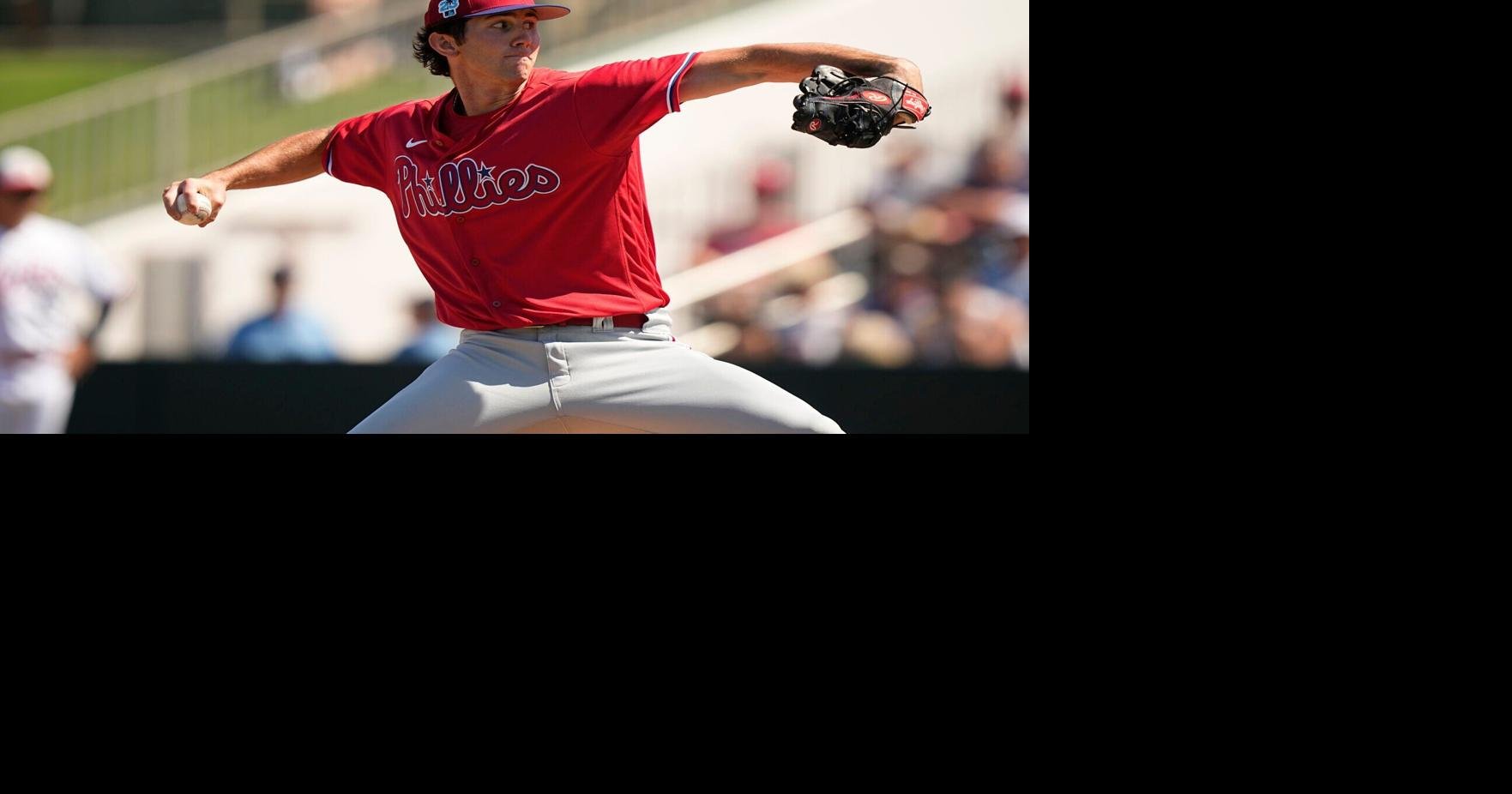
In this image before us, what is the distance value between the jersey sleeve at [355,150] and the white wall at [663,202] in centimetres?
484

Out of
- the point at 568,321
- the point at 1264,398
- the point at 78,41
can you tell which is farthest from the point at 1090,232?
the point at 78,41

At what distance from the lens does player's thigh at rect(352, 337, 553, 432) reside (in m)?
3.44

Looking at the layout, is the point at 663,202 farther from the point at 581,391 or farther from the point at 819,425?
the point at 819,425

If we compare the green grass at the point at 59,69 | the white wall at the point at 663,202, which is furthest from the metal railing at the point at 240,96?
the white wall at the point at 663,202

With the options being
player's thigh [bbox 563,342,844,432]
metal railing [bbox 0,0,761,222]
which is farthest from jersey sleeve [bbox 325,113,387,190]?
metal railing [bbox 0,0,761,222]

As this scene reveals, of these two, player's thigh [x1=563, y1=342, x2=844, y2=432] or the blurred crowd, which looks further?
the blurred crowd

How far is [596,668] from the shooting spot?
317cm

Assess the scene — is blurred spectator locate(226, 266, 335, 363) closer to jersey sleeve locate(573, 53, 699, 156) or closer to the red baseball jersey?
the red baseball jersey

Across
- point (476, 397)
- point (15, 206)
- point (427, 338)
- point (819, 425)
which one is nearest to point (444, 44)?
point (476, 397)

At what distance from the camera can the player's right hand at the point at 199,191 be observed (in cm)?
327

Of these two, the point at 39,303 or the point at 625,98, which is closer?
the point at 625,98

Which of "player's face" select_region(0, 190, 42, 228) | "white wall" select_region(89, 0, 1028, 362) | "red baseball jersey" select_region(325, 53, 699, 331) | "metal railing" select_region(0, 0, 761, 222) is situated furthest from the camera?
"metal railing" select_region(0, 0, 761, 222)

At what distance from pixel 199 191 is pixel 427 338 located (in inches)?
175

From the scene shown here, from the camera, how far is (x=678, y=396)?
3465 millimetres
